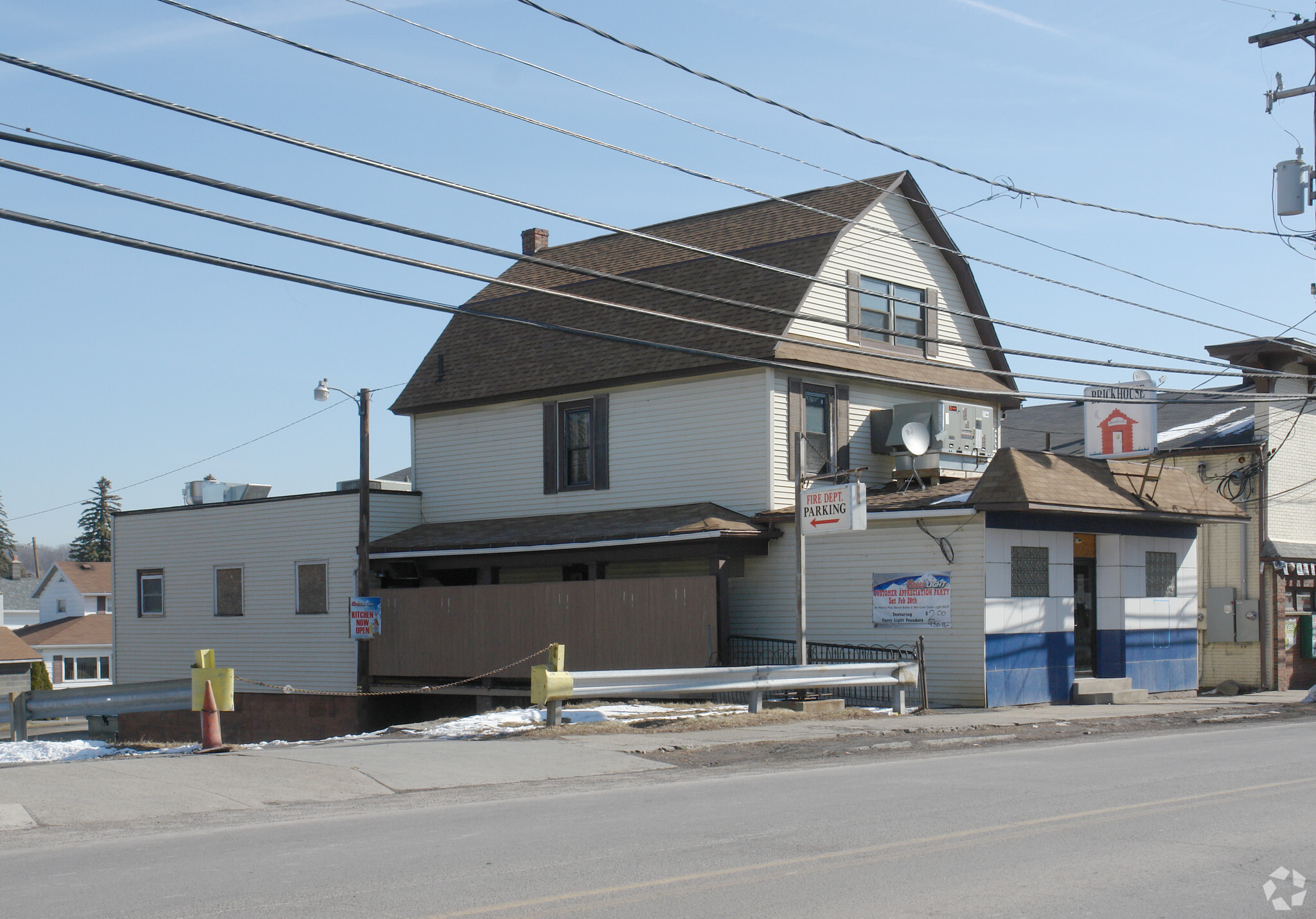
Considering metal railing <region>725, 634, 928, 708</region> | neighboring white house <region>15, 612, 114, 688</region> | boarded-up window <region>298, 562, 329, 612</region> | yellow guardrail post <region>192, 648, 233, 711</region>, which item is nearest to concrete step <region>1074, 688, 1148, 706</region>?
metal railing <region>725, 634, 928, 708</region>

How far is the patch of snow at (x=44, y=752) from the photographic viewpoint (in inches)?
664

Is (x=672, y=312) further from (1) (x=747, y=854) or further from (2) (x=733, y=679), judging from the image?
(1) (x=747, y=854)

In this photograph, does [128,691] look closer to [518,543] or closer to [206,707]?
[206,707]

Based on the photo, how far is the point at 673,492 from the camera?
25.3 m

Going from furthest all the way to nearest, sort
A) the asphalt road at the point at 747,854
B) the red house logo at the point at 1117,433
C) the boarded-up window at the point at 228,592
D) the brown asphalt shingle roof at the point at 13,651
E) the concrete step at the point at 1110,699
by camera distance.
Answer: the brown asphalt shingle roof at the point at 13,651
the boarded-up window at the point at 228,592
the red house logo at the point at 1117,433
the concrete step at the point at 1110,699
the asphalt road at the point at 747,854

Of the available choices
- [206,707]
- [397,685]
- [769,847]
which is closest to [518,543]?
[397,685]

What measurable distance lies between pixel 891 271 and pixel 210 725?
1694 centimetres

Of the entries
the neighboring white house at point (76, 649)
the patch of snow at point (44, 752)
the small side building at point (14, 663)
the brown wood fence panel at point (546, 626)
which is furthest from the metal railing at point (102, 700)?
the neighboring white house at point (76, 649)

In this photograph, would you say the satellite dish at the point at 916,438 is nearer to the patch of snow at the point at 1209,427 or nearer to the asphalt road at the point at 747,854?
the patch of snow at the point at 1209,427

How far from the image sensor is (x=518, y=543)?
25250mm

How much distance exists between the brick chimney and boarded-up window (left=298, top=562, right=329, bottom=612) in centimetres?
1007

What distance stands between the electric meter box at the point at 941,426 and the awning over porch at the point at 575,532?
364 centimetres

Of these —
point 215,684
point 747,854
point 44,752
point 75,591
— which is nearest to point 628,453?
point 44,752

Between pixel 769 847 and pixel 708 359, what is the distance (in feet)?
54.4
